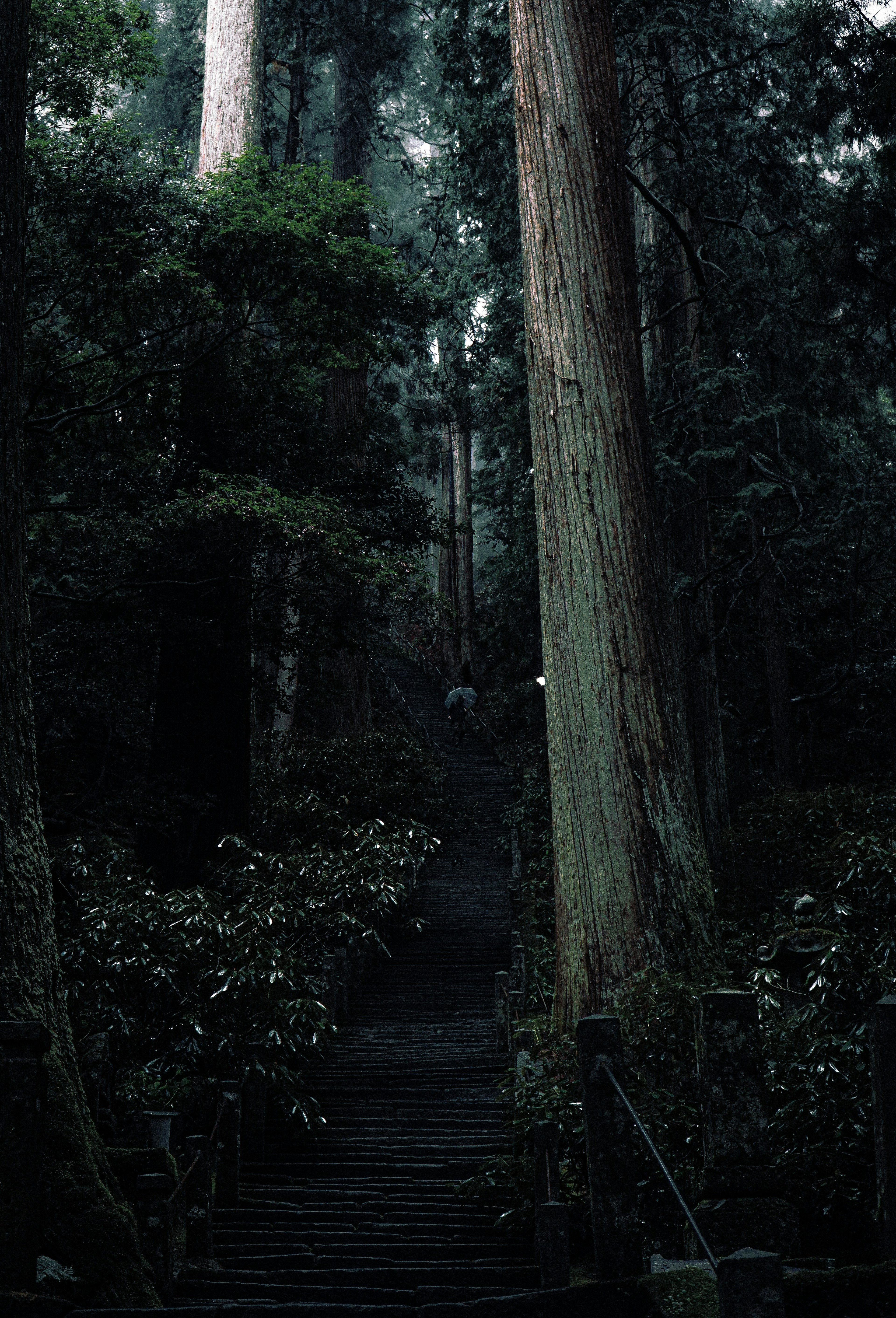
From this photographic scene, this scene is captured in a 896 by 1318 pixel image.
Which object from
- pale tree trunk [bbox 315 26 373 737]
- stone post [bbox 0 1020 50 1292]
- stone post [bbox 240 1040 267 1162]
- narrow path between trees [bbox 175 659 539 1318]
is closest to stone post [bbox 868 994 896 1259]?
narrow path between trees [bbox 175 659 539 1318]

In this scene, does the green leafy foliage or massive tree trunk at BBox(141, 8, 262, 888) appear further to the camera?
massive tree trunk at BBox(141, 8, 262, 888)

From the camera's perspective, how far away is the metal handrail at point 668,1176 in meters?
3.25

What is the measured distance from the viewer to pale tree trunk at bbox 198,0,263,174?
15219 mm

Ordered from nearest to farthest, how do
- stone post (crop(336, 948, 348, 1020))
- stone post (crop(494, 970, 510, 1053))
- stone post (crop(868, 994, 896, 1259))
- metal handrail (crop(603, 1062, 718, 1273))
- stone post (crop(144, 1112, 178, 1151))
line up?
metal handrail (crop(603, 1062, 718, 1273)) < stone post (crop(868, 994, 896, 1259)) < stone post (crop(144, 1112, 178, 1151)) < stone post (crop(494, 970, 510, 1053)) < stone post (crop(336, 948, 348, 1020))

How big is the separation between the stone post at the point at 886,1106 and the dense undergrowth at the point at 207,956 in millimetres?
4477

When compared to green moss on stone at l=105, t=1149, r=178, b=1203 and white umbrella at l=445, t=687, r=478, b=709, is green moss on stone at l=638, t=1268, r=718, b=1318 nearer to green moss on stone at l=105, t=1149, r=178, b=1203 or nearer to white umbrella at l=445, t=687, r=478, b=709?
green moss on stone at l=105, t=1149, r=178, b=1203

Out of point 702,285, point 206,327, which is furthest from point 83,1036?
point 206,327

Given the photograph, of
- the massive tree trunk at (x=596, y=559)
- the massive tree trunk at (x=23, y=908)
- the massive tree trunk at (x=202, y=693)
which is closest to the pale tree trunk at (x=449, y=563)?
the massive tree trunk at (x=202, y=693)

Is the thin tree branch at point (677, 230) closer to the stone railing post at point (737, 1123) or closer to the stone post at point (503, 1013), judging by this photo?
the stone post at point (503, 1013)

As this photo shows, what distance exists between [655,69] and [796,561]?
9528 mm

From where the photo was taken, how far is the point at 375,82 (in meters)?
34.3

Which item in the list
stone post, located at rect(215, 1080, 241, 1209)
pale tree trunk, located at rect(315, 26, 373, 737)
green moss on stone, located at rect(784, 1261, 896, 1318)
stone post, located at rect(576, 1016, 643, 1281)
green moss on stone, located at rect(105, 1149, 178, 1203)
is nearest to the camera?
green moss on stone, located at rect(784, 1261, 896, 1318)

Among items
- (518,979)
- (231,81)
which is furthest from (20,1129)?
(231,81)

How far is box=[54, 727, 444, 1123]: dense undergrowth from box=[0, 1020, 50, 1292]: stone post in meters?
2.95
